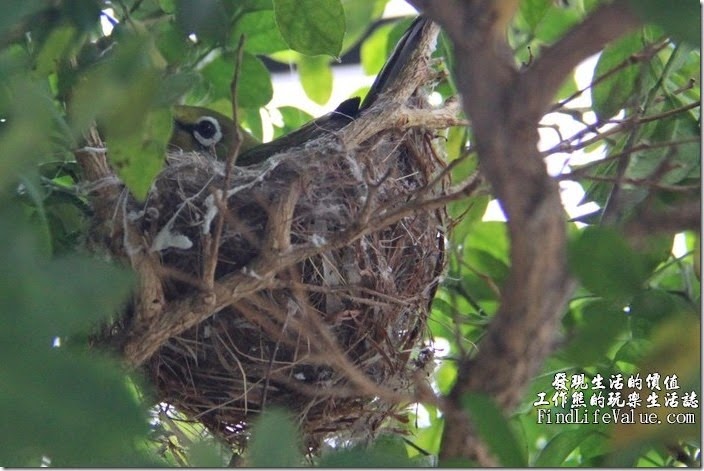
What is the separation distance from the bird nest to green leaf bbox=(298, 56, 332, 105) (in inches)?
16.7

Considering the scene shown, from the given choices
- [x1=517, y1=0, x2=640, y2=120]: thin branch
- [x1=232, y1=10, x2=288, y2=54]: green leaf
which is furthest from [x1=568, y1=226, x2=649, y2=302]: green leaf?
[x1=232, y1=10, x2=288, y2=54]: green leaf

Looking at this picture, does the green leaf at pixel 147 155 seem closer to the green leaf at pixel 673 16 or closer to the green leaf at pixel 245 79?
the green leaf at pixel 673 16

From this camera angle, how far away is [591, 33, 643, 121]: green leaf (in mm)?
1604

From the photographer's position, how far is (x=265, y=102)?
205cm

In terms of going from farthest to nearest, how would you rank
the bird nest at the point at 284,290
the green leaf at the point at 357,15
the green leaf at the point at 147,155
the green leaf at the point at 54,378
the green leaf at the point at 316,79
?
the green leaf at the point at 316,79
the green leaf at the point at 357,15
the bird nest at the point at 284,290
the green leaf at the point at 147,155
the green leaf at the point at 54,378

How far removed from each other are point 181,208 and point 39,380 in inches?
44.4

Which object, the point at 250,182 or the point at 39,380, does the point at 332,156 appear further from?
the point at 39,380

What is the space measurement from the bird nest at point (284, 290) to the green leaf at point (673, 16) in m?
0.86

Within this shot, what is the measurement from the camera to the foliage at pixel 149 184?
1.91 feet

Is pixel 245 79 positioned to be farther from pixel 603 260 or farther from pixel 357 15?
pixel 603 260

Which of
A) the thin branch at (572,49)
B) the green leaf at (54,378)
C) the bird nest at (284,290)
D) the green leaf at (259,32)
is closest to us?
the green leaf at (54,378)

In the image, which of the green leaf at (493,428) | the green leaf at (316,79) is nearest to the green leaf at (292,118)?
the green leaf at (316,79)

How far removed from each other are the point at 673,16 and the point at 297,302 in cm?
108

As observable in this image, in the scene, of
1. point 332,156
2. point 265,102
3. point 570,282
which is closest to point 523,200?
point 570,282
